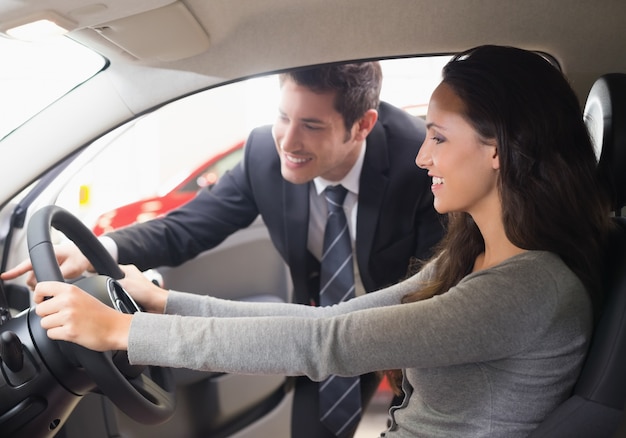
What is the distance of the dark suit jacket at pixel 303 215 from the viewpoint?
6.39 ft

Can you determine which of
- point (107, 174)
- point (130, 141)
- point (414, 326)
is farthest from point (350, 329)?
point (130, 141)

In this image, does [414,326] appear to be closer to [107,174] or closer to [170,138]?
[107,174]

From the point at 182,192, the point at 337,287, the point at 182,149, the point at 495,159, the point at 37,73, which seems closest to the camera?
the point at 495,159

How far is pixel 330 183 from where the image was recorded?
79.6 inches

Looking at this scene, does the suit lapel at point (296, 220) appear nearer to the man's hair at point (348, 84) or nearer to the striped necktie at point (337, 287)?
the striped necktie at point (337, 287)

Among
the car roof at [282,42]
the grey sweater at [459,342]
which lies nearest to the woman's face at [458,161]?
the grey sweater at [459,342]

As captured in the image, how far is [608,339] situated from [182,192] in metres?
2.18

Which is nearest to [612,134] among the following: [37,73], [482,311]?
[482,311]

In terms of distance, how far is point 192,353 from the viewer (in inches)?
41.7

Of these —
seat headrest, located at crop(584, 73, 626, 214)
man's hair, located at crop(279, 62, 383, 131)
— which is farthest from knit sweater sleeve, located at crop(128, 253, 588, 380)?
man's hair, located at crop(279, 62, 383, 131)

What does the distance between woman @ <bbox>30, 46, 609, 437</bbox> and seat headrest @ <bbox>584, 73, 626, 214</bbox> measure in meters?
0.05

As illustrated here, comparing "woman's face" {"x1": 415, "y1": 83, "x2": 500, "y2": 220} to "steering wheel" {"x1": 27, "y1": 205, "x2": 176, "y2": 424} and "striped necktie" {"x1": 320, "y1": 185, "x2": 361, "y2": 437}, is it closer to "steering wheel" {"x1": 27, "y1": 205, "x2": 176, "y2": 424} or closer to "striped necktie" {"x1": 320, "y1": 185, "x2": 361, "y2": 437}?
"steering wheel" {"x1": 27, "y1": 205, "x2": 176, "y2": 424}

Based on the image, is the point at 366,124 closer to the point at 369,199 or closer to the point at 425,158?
the point at 369,199

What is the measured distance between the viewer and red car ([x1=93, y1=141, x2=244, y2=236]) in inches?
113
